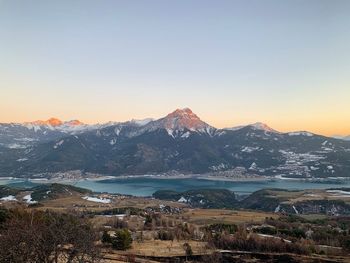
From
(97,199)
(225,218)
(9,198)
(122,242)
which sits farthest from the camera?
(97,199)

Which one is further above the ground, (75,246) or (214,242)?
(75,246)

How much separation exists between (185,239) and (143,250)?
1527 cm

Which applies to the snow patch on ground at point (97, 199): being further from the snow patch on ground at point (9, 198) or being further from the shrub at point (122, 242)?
the shrub at point (122, 242)

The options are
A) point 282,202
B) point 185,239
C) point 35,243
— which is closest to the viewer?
point 35,243

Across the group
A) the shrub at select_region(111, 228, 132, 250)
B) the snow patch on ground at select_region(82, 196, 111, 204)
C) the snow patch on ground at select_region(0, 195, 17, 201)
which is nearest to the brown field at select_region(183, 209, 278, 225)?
the snow patch on ground at select_region(82, 196, 111, 204)

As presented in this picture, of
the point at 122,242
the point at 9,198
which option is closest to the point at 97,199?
the point at 9,198

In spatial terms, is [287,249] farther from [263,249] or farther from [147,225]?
[147,225]

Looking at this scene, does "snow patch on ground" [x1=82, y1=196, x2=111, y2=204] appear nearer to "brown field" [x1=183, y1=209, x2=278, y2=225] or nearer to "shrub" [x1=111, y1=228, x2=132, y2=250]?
"brown field" [x1=183, y1=209, x2=278, y2=225]

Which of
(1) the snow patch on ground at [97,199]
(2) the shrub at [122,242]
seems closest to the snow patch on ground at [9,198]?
(1) the snow patch on ground at [97,199]

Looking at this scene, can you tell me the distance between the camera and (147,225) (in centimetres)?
8181

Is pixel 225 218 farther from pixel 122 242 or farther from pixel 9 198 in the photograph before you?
pixel 9 198

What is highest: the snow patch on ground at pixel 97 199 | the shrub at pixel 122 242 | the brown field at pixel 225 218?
the shrub at pixel 122 242

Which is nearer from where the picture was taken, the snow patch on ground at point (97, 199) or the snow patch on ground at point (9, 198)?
the snow patch on ground at point (9, 198)

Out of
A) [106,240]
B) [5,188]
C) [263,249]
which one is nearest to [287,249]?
[263,249]
